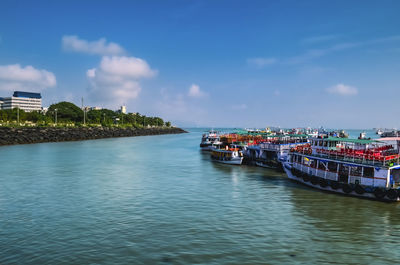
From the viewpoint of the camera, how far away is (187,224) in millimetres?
23438

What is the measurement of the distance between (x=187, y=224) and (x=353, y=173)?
20.6 meters

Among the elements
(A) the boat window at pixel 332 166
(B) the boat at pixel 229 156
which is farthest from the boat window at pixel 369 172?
(B) the boat at pixel 229 156

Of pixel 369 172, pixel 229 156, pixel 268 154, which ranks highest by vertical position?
pixel 369 172

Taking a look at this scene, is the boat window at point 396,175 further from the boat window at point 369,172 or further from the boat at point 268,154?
the boat at point 268,154

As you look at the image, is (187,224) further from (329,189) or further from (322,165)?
(322,165)

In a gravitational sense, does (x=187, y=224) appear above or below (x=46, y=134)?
below

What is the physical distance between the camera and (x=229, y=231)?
867 inches

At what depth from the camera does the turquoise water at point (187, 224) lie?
1812 cm

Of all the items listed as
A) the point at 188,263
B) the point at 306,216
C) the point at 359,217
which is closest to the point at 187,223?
the point at 188,263

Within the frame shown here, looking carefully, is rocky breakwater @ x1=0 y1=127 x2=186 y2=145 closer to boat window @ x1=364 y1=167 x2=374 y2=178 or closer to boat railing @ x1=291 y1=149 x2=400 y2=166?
boat railing @ x1=291 y1=149 x2=400 y2=166

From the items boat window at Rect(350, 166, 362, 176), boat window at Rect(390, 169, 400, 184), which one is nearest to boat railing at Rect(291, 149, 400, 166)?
boat window at Rect(350, 166, 362, 176)

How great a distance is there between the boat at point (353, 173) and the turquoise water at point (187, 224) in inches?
51.8

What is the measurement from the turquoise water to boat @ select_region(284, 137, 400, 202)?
1315 millimetres

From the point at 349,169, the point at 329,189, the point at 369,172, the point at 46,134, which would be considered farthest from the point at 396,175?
the point at 46,134
